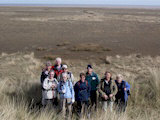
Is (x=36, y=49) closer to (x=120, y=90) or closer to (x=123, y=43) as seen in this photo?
(x=123, y=43)

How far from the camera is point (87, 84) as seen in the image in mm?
6133

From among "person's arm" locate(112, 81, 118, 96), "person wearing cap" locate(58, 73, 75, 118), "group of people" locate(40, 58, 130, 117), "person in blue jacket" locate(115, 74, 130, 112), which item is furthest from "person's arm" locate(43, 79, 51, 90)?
"person in blue jacket" locate(115, 74, 130, 112)

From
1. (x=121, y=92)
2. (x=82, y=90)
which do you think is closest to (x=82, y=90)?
(x=82, y=90)

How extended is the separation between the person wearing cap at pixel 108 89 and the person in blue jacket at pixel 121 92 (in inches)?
9.5

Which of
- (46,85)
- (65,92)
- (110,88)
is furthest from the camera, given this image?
(46,85)

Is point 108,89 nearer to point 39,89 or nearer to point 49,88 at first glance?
point 49,88

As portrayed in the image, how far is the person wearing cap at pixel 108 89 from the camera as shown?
19.8ft

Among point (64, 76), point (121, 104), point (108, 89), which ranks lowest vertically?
point (121, 104)

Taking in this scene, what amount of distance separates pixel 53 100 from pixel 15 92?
1831 mm

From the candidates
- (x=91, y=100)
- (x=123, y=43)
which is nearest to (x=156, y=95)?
(x=91, y=100)

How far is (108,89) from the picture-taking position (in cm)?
612

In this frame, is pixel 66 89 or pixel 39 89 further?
pixel 39 89

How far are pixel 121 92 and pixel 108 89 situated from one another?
427mm

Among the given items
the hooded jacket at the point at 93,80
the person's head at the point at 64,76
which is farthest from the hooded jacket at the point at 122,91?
the person's head at the point at 64,76
